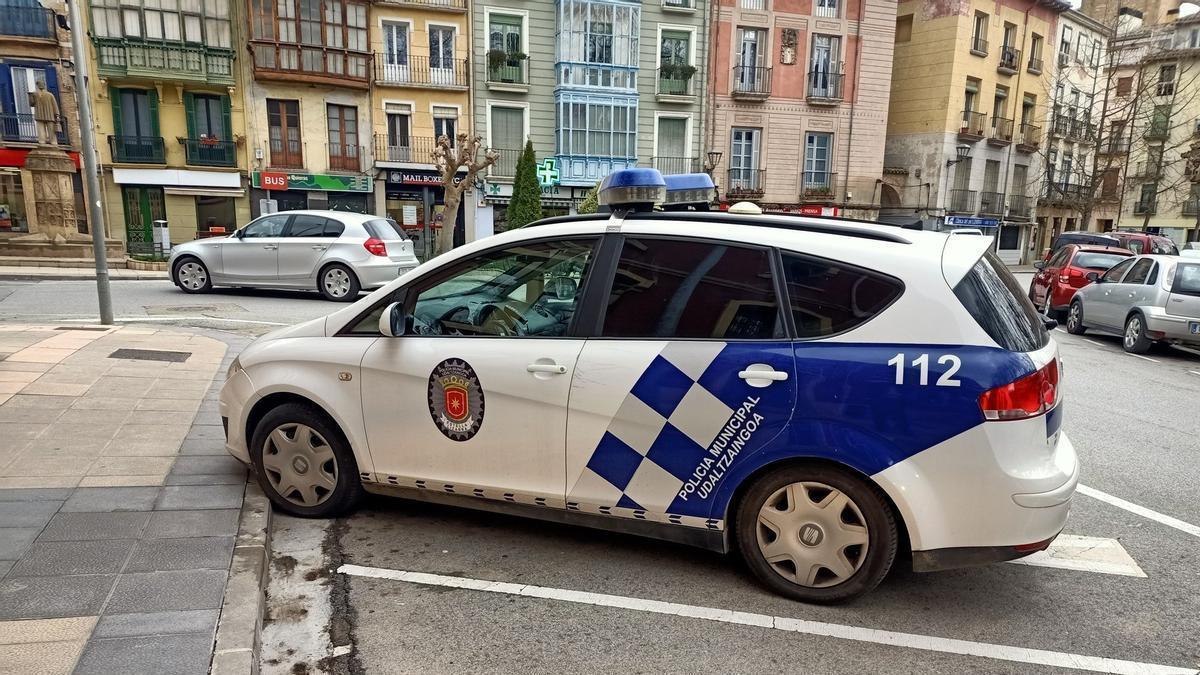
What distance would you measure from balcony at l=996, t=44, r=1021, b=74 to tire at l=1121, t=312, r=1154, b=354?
1156 inches

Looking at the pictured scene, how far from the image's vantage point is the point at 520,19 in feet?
96.0

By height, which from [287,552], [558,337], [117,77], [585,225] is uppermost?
[117,77]

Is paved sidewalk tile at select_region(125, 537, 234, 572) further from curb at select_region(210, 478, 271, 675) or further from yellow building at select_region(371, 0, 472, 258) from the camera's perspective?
yellow building at select_region(371, 0, 472, 258)

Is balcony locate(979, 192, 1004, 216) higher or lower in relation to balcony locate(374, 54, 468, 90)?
lower

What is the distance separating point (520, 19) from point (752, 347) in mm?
29173

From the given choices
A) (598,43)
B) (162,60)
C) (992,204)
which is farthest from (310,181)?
A: (992,204)

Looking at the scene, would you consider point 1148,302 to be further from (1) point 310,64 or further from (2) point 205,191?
(2) point 205,191

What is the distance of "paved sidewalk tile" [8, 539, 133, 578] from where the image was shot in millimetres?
3186

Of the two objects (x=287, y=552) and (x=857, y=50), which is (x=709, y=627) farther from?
(x=857, y=50)

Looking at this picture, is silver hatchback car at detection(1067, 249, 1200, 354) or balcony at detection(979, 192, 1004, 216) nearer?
silver hatchback car at detection(1067, 249, 1200, 354)

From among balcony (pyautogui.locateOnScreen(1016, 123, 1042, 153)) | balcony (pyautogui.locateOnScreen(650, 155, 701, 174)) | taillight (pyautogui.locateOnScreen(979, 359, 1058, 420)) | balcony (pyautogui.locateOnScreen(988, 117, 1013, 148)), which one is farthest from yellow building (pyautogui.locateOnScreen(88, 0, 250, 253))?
balcony (pyautogui.locateOnScreen(1016, 123, 1042, 153))

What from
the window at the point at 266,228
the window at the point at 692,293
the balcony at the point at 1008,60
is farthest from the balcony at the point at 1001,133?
the window at the point at 692,293

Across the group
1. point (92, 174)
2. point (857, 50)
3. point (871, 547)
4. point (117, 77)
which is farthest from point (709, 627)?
point (857, 50)

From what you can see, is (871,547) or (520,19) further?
(520,19)
